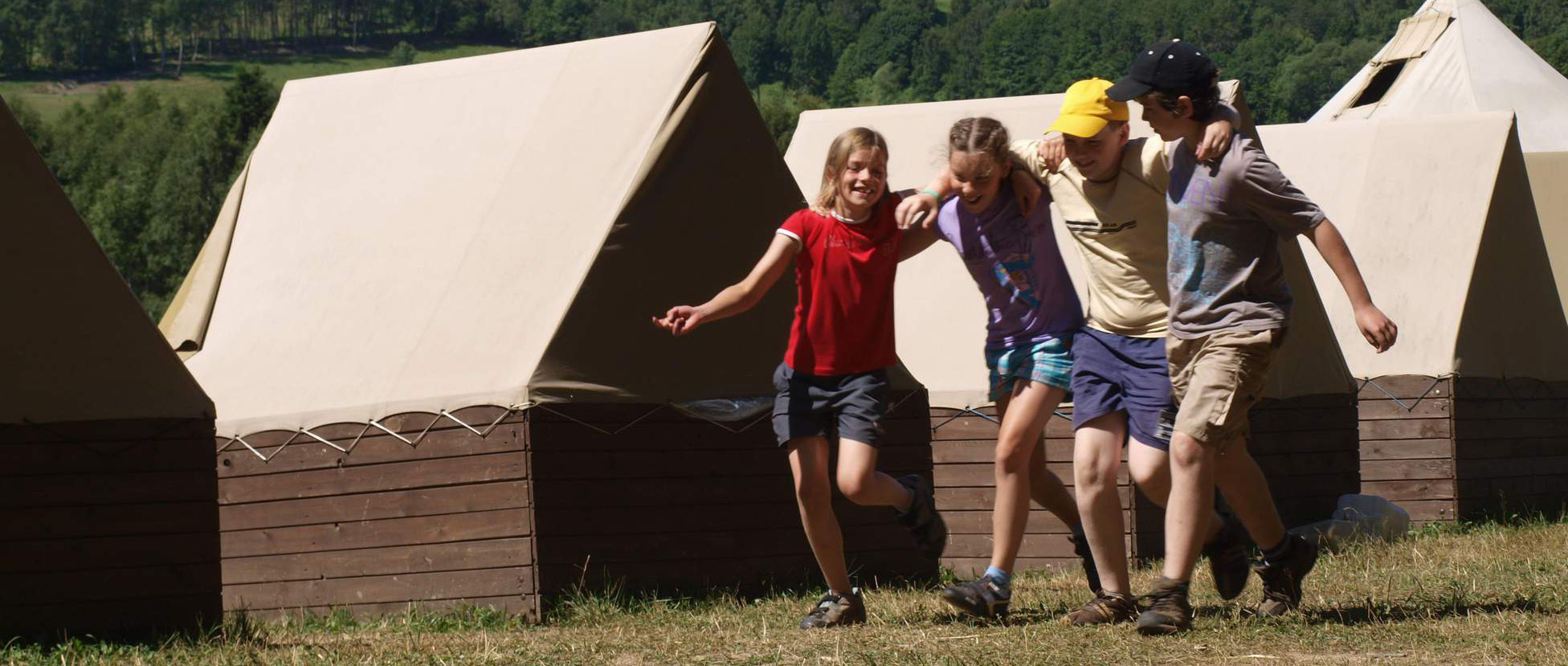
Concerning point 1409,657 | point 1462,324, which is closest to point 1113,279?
point 1409,657

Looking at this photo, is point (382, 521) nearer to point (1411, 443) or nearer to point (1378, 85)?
point (1411, 443)

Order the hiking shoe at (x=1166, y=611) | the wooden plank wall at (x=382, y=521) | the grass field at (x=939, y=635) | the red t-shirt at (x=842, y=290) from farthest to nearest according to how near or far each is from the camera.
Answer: the wooden plank wall at (x=382, y=521), the red t-shirt at (x=842, y=290), the hiking shoe at (x=1166, y=611), the grass field at (x=939, y=635)

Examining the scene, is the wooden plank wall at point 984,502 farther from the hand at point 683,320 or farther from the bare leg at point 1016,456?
the hand at point 683,320

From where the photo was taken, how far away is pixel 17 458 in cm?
579

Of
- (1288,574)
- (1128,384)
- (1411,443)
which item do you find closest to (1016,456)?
(1128,384)

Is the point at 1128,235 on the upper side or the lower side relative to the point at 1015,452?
upper

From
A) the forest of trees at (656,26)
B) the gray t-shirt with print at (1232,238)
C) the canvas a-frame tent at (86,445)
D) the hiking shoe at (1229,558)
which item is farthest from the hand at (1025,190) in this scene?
the forest of trees at (656,26)

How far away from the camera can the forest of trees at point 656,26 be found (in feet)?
224

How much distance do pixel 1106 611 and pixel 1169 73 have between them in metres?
1.65

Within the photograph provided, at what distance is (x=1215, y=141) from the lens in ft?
17.3

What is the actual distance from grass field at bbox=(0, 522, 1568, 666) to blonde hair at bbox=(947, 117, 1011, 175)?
1476mm

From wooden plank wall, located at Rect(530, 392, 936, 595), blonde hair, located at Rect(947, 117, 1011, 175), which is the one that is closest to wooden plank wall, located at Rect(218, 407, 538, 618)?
wooden plank wall, located at Rect(530, 392, 936, 595)

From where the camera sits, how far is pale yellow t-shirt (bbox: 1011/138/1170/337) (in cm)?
557

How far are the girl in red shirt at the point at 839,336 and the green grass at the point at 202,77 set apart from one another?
311ft
